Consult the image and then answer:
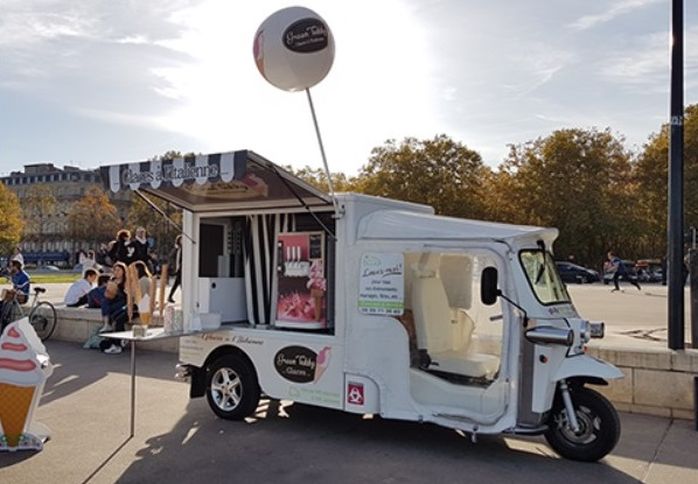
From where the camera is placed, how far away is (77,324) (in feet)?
41.8

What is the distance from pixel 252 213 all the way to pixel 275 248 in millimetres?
495

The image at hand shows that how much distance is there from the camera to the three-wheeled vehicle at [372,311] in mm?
5609

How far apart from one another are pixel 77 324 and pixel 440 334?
8874mm

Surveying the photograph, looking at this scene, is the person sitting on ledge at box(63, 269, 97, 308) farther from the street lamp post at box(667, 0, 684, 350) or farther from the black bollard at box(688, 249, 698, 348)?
the black bollard at box(688, 249, 698, 348)

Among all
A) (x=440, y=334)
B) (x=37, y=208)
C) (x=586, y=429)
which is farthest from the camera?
(x=37, y=208)

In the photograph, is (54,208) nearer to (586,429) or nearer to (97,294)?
(97,294)

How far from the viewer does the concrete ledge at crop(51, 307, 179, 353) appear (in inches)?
483

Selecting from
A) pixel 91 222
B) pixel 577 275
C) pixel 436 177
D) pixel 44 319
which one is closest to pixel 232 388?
pixel 44 319

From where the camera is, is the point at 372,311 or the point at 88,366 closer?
the point at 372,311

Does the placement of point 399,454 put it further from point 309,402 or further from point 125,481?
point 125,481

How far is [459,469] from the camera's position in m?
5.39

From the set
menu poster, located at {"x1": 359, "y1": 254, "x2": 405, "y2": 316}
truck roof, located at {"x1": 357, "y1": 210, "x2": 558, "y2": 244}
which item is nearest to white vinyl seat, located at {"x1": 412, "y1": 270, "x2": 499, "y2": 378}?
menu poster, located at {"x1": 359, "y1": 254, "x2": 405, "y2": 316}

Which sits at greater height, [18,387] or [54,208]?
[54,208]

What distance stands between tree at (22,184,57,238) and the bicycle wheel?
70377 mm
